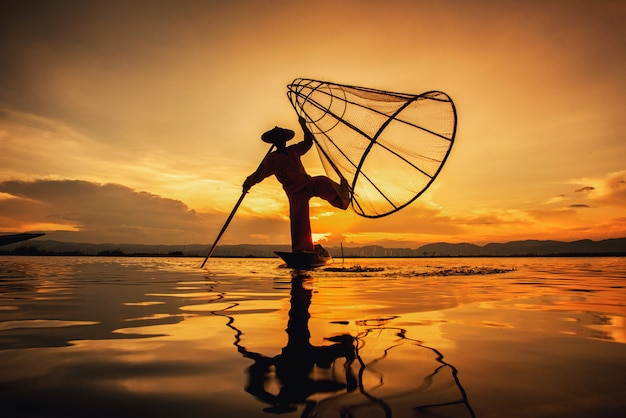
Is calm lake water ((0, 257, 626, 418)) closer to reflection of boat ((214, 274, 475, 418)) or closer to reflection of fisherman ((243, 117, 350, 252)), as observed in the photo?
reflection of boat ((214, 274, 475, 418))

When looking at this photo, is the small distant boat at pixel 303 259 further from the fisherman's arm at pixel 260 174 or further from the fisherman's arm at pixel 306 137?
the fisherman's arm at pixel 306 137

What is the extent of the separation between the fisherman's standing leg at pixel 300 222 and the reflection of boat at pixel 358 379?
11669 millimetres

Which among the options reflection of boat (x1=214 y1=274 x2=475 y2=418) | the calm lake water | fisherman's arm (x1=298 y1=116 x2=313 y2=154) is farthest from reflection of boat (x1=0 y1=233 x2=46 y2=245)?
reflection of boat (x1=214 y1=274 x2=475 y2=418)

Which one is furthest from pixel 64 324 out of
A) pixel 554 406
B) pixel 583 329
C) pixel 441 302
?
pixel 583 329

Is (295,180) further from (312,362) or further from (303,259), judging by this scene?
(312,362)

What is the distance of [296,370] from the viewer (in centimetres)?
234

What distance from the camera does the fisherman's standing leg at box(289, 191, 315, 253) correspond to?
48.9 ft

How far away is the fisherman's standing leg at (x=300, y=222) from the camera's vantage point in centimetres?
1490

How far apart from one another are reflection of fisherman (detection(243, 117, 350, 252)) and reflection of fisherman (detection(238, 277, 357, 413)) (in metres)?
11.1

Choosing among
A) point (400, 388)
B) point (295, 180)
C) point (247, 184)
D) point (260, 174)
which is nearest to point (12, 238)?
point (247, 184)

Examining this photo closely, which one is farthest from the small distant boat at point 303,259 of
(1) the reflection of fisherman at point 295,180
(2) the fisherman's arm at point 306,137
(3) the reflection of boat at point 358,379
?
(3) the reflection of boat at point 358,379

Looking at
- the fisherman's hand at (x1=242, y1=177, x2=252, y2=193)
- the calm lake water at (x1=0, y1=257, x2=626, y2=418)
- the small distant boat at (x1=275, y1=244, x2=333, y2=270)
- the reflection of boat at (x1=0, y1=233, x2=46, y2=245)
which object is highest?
the fisherman's hand at (x1=242, y1=177, x2=252, y2=193)

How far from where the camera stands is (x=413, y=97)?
8641mm

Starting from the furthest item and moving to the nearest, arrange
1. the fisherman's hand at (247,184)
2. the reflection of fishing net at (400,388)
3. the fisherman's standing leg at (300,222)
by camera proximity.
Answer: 1. the fisherman's hand at (247,184)
2. the fisherman's standing leg at (300,222)
3. the reflection of fishing net at (400,388)
